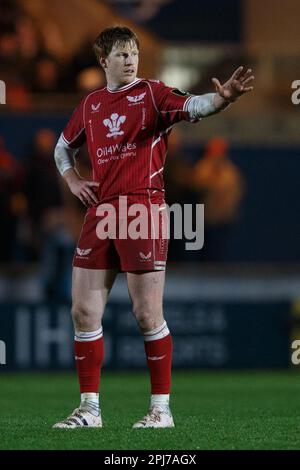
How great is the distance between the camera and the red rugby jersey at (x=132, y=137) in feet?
19.5

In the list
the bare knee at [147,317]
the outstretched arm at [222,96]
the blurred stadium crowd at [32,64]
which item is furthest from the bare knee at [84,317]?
the blurred stadium crowd at [32,64]

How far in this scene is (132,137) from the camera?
5961 mm

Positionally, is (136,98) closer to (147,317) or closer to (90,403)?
(147,317)

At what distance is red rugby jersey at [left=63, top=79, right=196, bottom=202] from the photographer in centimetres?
596

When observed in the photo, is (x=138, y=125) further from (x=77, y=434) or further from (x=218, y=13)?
(x=218, y=13)

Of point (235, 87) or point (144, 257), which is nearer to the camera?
point (235, 87)

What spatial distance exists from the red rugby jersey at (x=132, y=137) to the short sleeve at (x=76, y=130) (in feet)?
0.47

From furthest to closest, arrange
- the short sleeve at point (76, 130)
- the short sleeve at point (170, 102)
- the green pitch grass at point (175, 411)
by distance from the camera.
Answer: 1. the short sleeve at point (76, 130)
2. the short sleeve at point (170, 102)
3. the green pitch grass at point (175, 411)

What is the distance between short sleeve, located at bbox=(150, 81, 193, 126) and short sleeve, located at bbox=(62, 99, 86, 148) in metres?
0.44

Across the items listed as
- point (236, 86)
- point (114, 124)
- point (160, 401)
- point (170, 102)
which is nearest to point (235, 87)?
point (236, 86)

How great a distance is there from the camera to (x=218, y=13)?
50.0 feet

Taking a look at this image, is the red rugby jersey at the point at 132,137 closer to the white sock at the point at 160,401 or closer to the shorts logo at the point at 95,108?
the shorts logo at the point at 95,108

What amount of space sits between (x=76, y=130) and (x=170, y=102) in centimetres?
63
